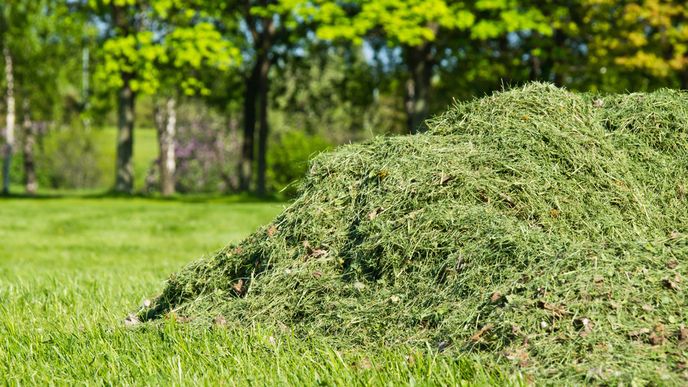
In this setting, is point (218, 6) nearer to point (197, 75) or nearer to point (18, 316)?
point (197, 75)

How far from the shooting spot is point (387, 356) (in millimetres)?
3637

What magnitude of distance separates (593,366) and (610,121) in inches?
94.1

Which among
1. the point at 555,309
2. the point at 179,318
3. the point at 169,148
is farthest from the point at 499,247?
the point at 169,148

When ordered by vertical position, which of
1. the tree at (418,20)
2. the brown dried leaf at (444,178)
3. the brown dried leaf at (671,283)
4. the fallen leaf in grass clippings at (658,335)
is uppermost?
the tree at (418,20)

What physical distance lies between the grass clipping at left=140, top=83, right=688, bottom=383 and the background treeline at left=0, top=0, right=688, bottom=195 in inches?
276

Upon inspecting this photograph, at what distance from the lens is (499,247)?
396cm

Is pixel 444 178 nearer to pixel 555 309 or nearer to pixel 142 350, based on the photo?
pixel 555 309

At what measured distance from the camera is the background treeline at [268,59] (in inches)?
634

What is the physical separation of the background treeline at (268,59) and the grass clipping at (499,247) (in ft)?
23.0

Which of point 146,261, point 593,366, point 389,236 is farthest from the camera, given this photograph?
point 146,261

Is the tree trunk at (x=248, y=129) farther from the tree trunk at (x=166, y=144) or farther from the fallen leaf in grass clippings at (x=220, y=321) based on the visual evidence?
the fallen leaf in grass clippings at (x=220, y=321)

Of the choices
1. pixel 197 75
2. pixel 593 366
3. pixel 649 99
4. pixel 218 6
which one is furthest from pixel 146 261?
pixel 197 75

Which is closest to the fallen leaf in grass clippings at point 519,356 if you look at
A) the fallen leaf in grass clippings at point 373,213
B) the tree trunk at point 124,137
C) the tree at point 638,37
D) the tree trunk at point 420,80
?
the fallen leaf in grass clippings at point 373,213

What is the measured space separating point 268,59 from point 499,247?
16263mm
